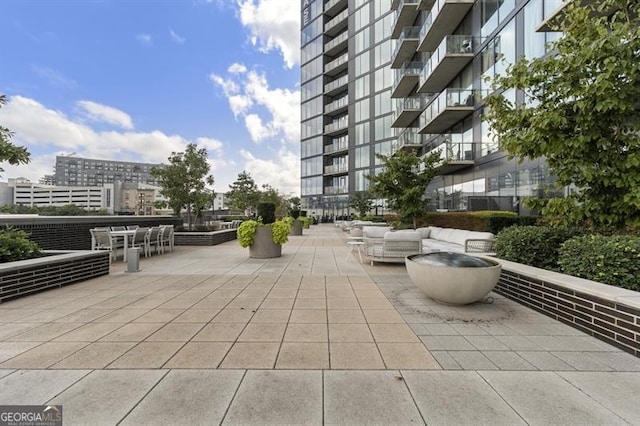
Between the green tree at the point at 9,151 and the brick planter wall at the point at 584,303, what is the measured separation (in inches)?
346

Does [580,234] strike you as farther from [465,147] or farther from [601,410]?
[465,147]

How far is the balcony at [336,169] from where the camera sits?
41156 mm

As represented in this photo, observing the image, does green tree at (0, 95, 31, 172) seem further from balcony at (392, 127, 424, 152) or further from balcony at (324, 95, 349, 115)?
balcony at (324, 95, 349, 115)

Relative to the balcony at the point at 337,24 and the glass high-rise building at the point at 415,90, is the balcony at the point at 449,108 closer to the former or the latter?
the glass high-rise building at the point at 415,90

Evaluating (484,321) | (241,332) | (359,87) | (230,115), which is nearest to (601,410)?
(484,321)

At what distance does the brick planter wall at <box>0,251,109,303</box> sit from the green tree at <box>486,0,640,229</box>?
27.8 ft

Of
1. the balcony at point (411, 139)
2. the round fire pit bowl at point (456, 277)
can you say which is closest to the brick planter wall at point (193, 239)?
the round fire pit bowl at point (456, 277)

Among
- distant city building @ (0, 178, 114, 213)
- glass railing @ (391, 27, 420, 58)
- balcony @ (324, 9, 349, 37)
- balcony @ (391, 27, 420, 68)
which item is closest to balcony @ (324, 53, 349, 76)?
balcony @ (324, 9, 349, 37)

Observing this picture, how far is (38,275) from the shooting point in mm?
5145

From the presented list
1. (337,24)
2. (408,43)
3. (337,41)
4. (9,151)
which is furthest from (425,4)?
(337,24)

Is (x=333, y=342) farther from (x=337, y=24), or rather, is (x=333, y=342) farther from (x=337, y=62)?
(x=337, y=24)

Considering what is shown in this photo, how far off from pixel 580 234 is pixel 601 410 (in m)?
4.10

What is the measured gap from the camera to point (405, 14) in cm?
2330

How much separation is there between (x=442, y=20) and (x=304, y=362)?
21.5 metres
